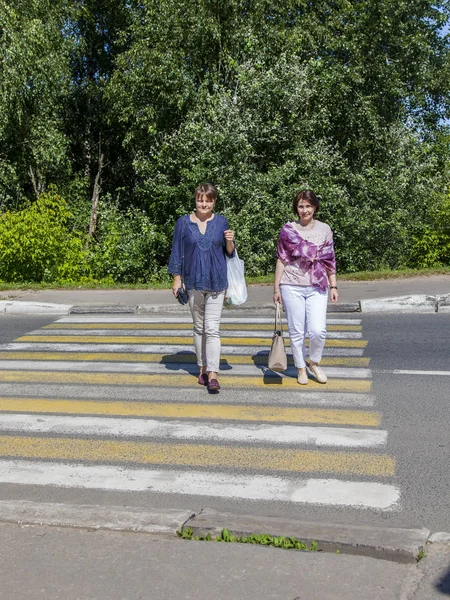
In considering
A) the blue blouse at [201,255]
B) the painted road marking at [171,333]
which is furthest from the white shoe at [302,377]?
the painted road marking at [171,333]

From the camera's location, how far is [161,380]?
27.6 ft

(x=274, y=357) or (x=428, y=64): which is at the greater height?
(x=428, y=64)

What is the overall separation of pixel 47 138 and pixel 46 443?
61.0ft

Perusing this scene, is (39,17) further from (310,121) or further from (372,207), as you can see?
(372,207)

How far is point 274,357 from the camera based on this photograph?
770cm

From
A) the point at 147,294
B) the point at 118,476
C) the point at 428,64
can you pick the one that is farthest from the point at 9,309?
the point at 428,64

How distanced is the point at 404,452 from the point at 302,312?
90.2 inches

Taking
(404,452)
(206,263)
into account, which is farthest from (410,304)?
(404,452)

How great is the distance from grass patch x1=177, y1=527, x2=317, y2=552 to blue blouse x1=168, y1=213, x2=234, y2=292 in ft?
11.6

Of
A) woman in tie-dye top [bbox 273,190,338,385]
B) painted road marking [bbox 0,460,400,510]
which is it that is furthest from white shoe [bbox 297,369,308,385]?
painted road marking [bbox 0,460,400,510]

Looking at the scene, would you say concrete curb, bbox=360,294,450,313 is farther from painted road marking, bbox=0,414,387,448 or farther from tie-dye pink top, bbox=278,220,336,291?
painted road marking, bbox=0,414,387,448

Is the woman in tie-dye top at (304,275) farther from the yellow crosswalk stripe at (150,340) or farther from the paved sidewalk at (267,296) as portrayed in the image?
the paved sidewalk at (267,296)

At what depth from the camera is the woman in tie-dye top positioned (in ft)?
25.8

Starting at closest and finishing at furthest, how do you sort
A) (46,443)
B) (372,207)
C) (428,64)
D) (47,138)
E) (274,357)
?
(46,443)
(274,357)
(372,207)
(47,138)
(428,64)
